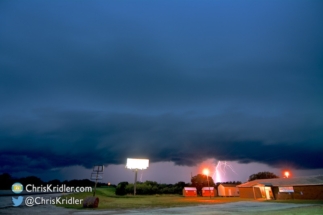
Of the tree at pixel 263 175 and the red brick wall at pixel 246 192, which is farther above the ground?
the tree at pixel 263 175

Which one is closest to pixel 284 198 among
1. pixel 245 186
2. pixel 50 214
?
pixel 245 186

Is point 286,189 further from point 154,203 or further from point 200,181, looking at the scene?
point 200,181

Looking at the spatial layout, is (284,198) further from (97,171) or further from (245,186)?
(97,171)

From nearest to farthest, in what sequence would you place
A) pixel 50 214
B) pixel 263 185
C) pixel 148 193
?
1. pixel 50 214
2. pixel 263 185
3. pixel 148 193

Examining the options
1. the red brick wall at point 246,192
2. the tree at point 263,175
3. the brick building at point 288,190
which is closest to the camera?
the brick building at point 288,190

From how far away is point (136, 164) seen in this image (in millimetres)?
72625

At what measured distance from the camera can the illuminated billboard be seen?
7206cm

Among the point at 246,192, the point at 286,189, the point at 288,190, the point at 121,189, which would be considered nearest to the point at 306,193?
the point at 288,190

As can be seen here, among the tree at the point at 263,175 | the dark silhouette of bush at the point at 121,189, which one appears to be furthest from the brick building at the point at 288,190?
the tree at the point at 263,175

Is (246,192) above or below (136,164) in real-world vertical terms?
below

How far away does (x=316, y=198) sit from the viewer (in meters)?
47.7

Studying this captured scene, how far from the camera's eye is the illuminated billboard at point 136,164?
72062mm

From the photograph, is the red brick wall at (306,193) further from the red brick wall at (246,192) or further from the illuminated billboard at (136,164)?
the illuminated billboard at (136,164)

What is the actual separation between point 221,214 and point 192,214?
241 centimetres
